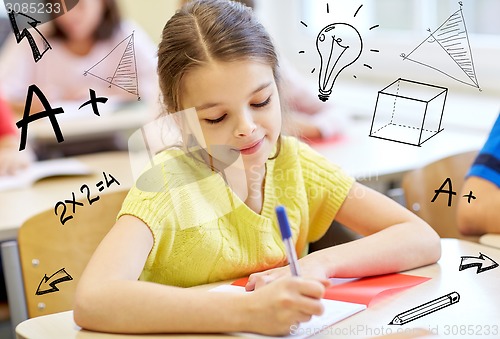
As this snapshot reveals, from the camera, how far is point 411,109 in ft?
3.34

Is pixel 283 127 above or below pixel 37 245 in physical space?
above

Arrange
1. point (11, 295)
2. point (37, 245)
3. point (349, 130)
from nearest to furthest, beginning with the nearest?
point (37, 245), point (11, 295), point (349, 130)

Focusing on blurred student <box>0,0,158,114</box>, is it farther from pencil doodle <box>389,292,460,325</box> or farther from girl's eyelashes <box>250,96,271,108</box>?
pencil doodle <box>389,292,460,325</box>

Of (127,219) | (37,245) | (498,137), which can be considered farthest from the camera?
(498,137)

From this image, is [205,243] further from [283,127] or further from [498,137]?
[498,137]

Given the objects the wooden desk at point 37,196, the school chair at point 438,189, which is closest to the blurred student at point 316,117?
the school chair at point 438,189

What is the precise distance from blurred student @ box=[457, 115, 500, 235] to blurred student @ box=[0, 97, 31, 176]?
0.98m

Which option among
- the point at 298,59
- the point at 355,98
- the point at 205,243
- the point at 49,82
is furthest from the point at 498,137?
the point at 49,82

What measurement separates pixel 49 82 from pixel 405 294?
1.87 ft

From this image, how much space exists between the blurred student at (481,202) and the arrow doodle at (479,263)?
0.08 metres

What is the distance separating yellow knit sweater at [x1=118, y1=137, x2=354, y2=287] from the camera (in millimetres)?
960

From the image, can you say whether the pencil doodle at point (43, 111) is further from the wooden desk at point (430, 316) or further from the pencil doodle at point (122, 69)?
the wooden desk at point (430, 316)

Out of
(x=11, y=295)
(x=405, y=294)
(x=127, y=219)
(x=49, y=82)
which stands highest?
(x=49, y=82)

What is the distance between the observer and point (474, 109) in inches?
51.8
